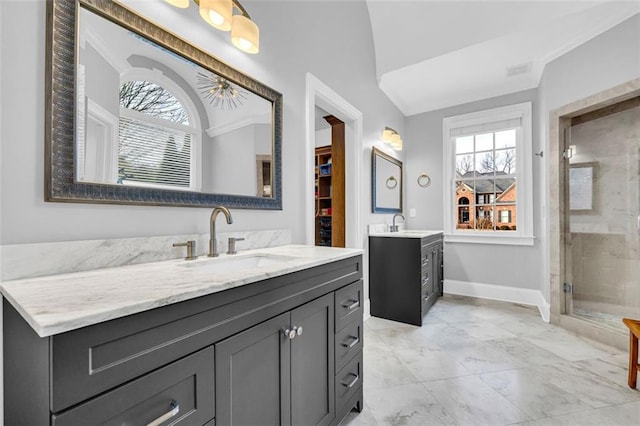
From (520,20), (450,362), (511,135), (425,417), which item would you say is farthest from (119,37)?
(511,135)

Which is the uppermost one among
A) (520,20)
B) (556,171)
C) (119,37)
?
(520,20)

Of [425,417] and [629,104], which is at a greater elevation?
[629,104]

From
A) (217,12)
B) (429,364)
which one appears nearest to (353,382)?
(429,364)

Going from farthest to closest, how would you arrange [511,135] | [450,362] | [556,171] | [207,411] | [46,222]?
[511,135], [556,171], [450,362], [46,222], [207,411]

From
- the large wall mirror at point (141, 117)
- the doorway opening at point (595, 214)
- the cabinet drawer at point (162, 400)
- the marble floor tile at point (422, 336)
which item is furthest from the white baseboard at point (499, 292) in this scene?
the cabinet drawer at point (162, 400)

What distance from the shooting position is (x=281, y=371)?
1.04 m

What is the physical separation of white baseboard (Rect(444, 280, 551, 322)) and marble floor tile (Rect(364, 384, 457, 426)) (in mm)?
2208

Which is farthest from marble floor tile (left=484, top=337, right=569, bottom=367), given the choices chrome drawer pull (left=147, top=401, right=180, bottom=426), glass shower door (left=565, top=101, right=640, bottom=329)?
chrome drawer pull (left=147, top=401, right=180, bottom=426)

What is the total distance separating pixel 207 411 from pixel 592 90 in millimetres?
3624

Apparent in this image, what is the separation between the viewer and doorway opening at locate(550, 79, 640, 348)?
8.54 ft

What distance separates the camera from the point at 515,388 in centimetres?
180

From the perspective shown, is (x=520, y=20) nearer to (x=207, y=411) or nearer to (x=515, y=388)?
(x=515, y=388)

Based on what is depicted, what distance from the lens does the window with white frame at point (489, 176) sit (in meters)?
3.54

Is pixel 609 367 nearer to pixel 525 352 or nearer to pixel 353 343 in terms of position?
pixel 525 352
